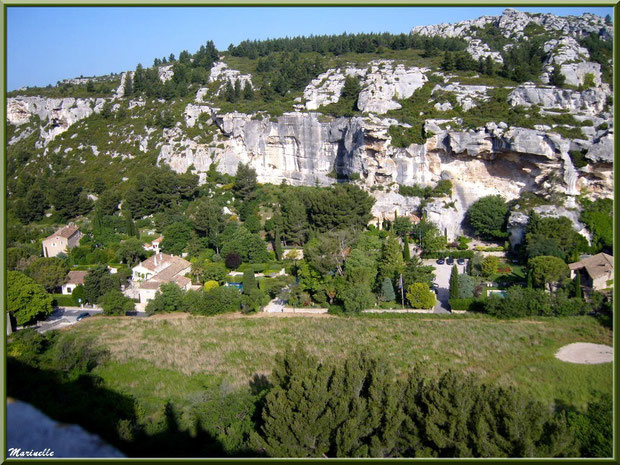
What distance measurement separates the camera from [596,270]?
21547 millimetres

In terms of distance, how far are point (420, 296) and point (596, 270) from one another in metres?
8.36

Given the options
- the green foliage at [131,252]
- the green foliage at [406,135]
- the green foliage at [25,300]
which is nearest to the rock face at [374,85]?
the green foliage at [406,135]

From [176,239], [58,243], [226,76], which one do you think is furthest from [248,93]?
[58,243]

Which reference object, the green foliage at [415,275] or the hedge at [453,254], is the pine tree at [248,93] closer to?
the hedge at [453,254]

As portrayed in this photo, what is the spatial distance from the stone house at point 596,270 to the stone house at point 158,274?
61.9ft

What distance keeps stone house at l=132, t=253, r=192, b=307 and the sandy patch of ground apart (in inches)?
652

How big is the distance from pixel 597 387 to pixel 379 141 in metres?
22.7

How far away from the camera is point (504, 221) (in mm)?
29641

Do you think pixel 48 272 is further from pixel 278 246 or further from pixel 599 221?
pixel 599 221

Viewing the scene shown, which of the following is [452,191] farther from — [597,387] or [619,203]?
[619,203]

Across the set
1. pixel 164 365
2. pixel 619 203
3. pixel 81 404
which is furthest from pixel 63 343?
pixel 619 203

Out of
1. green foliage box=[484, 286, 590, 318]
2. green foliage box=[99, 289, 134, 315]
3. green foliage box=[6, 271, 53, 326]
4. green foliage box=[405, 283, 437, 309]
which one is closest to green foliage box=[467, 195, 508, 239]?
green foliage box=[484, 286, 590, 318]

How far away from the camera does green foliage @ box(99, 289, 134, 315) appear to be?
21.3 m

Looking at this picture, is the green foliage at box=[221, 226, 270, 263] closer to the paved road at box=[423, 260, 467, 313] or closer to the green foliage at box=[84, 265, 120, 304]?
the green foliage at box=[84, 265, 120, 304]
